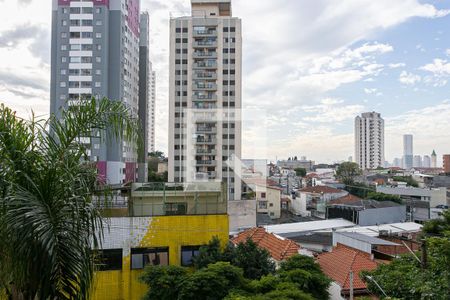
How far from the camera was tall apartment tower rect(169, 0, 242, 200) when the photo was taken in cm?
2558

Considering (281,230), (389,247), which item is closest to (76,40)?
(281,230)

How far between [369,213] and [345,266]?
11.0 meters

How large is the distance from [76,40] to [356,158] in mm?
56450

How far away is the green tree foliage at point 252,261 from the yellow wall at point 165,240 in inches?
28.8

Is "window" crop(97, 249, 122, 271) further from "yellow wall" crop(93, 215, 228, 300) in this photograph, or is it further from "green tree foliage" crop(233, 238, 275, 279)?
"green tree foliage" crop(233, 238, 275, 279)

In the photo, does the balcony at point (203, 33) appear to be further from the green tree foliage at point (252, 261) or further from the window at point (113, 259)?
the green tree foliage at point (252, 261)

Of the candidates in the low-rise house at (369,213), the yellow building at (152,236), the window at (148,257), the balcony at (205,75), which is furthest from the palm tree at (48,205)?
the balcony at (205,75)

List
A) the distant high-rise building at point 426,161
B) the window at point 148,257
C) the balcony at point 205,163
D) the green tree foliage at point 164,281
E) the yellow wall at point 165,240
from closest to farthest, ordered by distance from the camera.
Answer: the green tree foliage at point 164,281
the yellow wall at point 165,240
the window at point 148,257
the balcony at point 205,163
the distant high-rise building at point 426,161

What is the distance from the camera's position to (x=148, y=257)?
25.2 feet

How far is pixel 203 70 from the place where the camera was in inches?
1033

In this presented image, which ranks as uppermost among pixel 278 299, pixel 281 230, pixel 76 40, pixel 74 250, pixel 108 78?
pixel 76 40

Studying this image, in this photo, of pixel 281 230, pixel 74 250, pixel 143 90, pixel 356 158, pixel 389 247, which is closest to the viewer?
pixel 74 250

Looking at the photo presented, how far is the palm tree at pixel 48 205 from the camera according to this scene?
1.72 m

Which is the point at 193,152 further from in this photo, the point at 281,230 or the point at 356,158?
the point at 356,158
